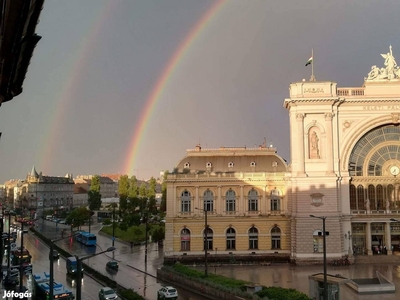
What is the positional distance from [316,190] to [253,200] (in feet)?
27.8

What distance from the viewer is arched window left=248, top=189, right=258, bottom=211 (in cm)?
5894

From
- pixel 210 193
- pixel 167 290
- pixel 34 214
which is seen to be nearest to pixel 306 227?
pixel 210 193

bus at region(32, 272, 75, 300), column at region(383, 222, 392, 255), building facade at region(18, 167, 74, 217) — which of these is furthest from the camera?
building facade at region(18, 167, 74, 217)

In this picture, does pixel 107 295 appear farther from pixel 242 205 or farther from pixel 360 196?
pixel 360 196

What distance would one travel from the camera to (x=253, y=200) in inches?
2327

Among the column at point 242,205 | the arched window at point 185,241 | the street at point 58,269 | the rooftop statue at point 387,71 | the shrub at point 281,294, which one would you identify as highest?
the rooftop statue at point 387,71

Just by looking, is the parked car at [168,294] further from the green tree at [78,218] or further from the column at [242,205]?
the green tree at [78,218]

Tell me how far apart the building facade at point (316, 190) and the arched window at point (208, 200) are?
13 cm

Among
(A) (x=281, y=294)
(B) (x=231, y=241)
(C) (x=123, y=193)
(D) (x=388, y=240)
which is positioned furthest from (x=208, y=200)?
(C) (x=123, y=193)

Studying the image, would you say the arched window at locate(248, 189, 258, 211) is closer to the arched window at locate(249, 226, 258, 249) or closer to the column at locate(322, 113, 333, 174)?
the arched window at locate(249, 226, 258, 249)

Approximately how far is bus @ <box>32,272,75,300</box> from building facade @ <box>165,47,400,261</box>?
20846 millimetres

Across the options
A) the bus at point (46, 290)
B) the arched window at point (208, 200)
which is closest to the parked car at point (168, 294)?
the bus at point (46, 290)

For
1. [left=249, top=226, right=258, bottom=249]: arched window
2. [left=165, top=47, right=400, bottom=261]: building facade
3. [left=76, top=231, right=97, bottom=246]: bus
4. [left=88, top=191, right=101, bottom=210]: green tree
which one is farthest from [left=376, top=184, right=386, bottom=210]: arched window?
[left=88, top=191, right=101, bottom=210]: green tree

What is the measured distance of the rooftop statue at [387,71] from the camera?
56.8 metres
